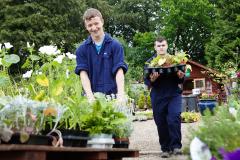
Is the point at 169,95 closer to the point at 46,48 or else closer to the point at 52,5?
the point at 46,48

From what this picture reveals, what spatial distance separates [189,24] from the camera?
53.9 metres

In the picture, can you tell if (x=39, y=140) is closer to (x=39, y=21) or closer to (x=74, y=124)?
(x=74, y=124)

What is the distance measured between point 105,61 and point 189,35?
50607mm

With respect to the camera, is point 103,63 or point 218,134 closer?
point 218,134

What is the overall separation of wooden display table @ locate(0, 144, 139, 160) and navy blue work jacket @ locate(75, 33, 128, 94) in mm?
999

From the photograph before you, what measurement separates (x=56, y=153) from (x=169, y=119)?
3.90 meters

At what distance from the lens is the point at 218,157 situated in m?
1.66

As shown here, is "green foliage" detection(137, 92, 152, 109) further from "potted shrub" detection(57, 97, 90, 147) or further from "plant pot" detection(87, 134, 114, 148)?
"plant pot" detection(87, 134, 114, 148)

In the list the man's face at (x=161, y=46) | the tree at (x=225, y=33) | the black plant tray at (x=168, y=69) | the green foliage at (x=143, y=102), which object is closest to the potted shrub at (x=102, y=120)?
the black plant tray at (x=168, y=69)

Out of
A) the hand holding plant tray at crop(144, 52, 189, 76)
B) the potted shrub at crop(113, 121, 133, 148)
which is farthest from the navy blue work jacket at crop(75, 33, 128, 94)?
the hand holding plant tray at crop(144, 52, 189, 76)

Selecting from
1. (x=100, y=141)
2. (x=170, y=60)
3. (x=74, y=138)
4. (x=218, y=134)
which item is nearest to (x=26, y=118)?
(x=74, y=138)

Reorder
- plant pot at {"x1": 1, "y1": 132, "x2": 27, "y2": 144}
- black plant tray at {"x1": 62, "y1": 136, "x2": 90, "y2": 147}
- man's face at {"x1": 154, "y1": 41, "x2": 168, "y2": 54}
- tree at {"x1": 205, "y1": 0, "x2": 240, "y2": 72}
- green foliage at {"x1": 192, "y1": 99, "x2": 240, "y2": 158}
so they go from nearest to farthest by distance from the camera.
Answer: green foliage at {"x1": 192, "y1": 99, "x2": 240, "y2": 158}
plant pot at {"x1": 1, "y1": 132, "x2": 27, "y2": 144}
black plant tray at {"x1": 62, "y1": 136, "x2": 90, "y2": 147}
man's face at {"x1": 154, "y1": 41, "x2": 168, "y2": 54}
tree at {"x1": 205, "y1": 0, "x2": 240, "y2": 72}

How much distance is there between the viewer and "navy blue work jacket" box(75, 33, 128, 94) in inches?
178

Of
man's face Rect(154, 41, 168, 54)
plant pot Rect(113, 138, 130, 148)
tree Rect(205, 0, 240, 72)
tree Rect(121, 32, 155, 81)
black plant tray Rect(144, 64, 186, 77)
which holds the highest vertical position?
tree Rect(121, 32, 155, 81)
